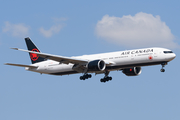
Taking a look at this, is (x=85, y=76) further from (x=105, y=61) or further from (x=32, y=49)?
(x=32, y=49)

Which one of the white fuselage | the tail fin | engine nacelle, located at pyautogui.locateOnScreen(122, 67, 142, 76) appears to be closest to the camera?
the white fuselage

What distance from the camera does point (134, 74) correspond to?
64.6 metres

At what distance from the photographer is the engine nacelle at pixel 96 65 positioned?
185 feet

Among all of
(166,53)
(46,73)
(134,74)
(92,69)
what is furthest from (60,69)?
(166,53)

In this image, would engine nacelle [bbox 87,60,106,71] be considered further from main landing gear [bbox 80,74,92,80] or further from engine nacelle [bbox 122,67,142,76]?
engine nacelle [bbox 122,67,142,76]

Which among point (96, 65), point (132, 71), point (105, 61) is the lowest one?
point (132, 71)

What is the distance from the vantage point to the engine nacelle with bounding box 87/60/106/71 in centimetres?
5641

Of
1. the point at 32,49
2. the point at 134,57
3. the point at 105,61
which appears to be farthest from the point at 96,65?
the point at 32,49

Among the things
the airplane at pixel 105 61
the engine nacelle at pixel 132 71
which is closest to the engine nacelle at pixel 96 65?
the airplane at pixel 105 61

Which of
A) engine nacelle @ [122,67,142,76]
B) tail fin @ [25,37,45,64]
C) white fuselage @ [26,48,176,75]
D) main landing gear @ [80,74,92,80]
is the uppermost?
tail fin @ [25,37,45,64]

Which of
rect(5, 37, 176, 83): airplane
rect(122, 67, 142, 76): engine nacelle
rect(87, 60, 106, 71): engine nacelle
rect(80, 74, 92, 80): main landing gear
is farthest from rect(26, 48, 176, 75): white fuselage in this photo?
rect(122, 67, 142, 76): engine nacelle

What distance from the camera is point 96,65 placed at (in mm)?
56344

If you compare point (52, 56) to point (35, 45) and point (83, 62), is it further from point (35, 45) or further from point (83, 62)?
point (35, 45)

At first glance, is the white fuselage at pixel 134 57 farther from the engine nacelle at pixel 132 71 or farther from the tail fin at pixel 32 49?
the tail fin at pixel 32 49
